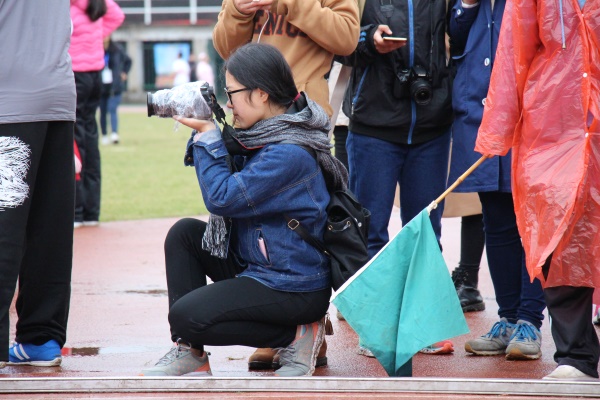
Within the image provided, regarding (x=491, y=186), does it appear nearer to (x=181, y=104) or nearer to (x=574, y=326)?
(x=574, y=326)

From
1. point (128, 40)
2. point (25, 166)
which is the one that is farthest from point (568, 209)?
point (128, 40)

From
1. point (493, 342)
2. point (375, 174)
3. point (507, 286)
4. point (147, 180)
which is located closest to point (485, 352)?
point (493, 342)

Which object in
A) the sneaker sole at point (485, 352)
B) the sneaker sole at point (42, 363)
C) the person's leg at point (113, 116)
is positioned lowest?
the person's leg at point (113, 116)

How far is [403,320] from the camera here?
388cm

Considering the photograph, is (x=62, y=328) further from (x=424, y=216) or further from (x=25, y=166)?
(x=424, y=216)

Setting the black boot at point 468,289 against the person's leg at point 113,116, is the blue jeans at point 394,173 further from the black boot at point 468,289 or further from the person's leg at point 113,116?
the person's leg at point 113,116

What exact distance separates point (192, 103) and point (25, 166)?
0.80 metres

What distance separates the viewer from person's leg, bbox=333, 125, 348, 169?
6102 millimetres

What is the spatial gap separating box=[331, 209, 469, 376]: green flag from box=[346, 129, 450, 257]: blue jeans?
38.3 inches

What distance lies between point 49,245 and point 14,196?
316mm

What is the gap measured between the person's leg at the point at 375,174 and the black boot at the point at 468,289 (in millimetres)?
899

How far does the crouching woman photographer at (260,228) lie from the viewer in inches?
155

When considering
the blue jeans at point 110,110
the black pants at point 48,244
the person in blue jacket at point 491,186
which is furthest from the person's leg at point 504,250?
the blue jeans at point 110,110

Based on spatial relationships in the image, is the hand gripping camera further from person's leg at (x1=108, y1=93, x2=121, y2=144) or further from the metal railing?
the metal railing
